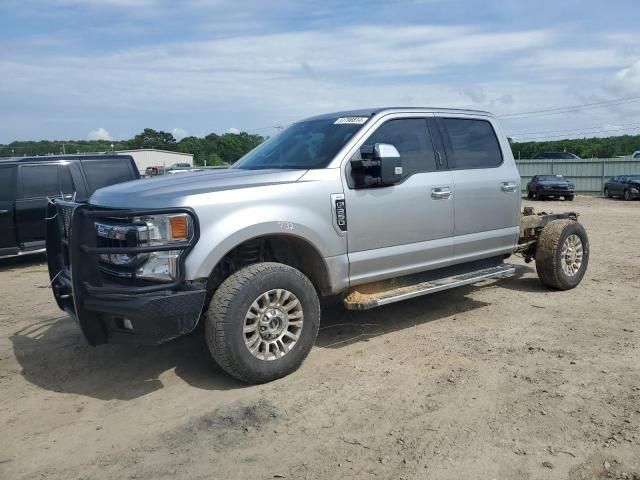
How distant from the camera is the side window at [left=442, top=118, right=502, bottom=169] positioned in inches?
232

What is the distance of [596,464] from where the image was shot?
3.18 m

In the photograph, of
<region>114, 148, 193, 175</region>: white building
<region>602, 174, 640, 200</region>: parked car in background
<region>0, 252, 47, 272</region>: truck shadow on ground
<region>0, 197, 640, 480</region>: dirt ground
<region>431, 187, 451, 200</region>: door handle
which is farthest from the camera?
<region>114, 148, 193, 175</region>: white building

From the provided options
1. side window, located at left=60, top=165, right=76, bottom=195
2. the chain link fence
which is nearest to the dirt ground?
side window, located at left=60, top=165, right=76, bottom=195

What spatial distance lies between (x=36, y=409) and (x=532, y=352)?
3.93 metres

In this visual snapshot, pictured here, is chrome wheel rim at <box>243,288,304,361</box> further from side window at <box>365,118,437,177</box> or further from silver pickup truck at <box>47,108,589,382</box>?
side window at <box>365,118,437,177</box>

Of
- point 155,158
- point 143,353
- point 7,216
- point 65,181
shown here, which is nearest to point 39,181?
point 65,181

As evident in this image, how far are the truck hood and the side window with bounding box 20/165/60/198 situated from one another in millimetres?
6538

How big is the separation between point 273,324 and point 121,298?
3.66ft

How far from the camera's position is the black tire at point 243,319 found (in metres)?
4.09

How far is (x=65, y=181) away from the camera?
10.5 m

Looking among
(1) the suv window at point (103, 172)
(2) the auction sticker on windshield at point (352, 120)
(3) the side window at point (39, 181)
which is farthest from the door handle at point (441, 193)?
(3) the side window at point (39, 181)

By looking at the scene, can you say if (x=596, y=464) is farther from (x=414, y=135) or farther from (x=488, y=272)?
(x=414, y=135)

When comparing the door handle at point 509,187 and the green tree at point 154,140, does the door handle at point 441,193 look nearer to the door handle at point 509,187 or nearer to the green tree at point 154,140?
the door handle at point 509,187

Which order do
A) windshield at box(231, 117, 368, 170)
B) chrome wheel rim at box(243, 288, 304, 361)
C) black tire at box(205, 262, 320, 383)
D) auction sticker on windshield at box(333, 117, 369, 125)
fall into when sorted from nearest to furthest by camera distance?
1. black tire at box(205, 262, 320, 383)
2. chrome wheel rim at box(243, 288, 304, 361)
3. windshield at box(231, 117, 368, 170)
4. auction sticker on windshield at box(333, 117, 369, 125)
